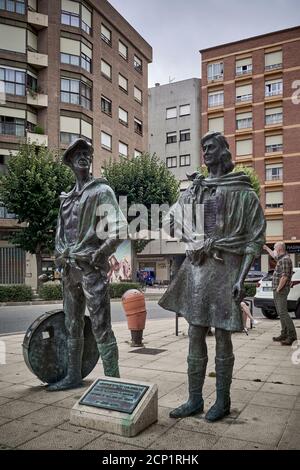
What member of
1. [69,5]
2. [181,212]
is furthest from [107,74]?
[181,212]

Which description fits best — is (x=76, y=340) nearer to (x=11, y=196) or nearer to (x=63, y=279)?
(x=63, y=279)

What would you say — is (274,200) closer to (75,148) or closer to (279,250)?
(279,250)

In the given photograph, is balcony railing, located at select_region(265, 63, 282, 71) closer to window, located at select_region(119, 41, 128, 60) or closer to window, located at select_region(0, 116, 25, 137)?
window, located at select_region(119, 41, 128, 60)

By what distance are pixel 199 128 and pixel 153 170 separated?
19.4m

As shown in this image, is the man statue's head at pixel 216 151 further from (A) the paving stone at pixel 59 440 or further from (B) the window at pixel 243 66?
(B) the window at pixel 243 66

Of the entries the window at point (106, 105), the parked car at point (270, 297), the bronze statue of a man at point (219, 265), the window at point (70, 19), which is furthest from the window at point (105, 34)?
the bronze statue of a man at point (219, 265)

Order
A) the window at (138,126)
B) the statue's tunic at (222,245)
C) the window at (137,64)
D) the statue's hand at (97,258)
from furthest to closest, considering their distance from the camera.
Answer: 1. the window at (137,64)
2. the window at (138,126)
3. the statue's hand at (97,258)
4. the statue's tunic at (222,245)

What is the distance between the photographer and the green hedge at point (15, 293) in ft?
60.0

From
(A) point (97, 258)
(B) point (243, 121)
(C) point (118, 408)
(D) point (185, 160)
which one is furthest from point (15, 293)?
(B) point (243, 121)

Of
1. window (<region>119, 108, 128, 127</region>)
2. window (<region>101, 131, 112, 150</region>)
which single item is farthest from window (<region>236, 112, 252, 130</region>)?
window (<region>101, 131, 112, 150</region>)

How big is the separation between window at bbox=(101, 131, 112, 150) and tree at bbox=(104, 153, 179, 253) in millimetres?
7156

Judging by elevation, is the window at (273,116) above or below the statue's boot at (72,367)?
above

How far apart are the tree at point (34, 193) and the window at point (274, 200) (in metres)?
22.1

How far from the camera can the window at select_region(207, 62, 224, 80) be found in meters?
42.0
